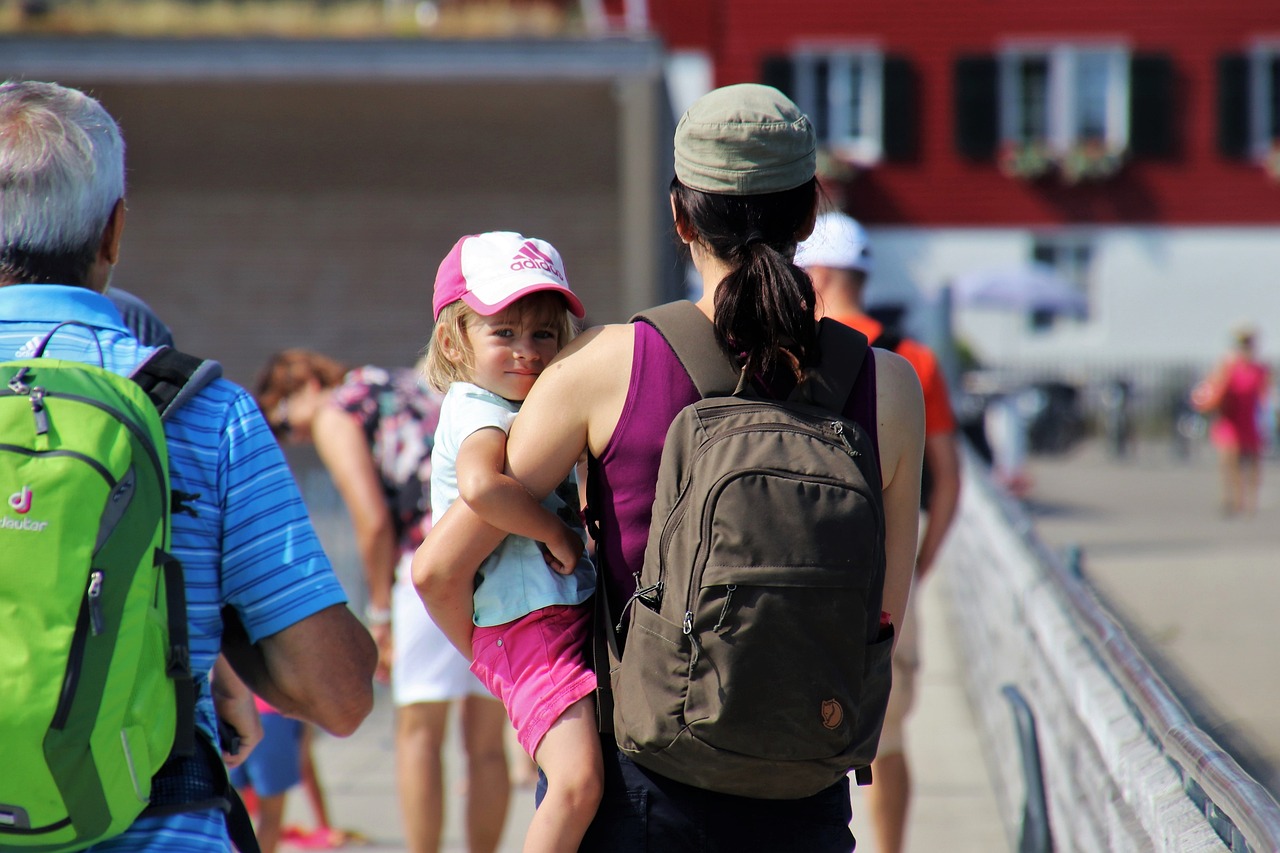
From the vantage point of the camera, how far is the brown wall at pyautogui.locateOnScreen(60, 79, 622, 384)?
1459 centimetres

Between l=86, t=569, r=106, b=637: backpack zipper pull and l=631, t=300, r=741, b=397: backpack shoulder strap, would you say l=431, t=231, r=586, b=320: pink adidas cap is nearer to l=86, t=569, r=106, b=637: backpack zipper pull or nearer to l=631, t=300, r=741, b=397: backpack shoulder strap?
l=631, t=300, r=741, b=397: backpack shoulder strap

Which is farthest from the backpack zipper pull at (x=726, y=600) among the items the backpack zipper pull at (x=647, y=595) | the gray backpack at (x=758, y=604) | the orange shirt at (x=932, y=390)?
the orange shirt at (x=932, y=390)

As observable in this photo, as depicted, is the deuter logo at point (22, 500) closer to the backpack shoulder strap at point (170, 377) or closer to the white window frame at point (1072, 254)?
the backpack shoulder strap at point (170, 377)

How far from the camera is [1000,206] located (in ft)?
89.6

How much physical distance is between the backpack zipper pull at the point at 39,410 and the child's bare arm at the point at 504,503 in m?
0.67

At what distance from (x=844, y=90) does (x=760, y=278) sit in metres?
26.3

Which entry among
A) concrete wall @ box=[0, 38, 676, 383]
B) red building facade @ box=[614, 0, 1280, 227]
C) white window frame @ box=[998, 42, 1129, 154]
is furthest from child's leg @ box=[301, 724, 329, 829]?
white window frame @ box=[998, 42, 1129, 154]

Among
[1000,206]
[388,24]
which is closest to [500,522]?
[388,24]

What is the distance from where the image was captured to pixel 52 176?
1942 millimetres

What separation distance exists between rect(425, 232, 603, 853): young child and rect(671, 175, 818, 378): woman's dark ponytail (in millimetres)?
304

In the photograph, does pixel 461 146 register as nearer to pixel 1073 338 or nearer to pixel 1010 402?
pixel 1010 402

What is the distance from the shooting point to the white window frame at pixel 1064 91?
26.9m

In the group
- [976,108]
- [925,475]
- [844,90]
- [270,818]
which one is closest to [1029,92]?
[976,108]

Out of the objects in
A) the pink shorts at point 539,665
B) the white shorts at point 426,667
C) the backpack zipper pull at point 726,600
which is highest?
the backpack zipper pull at point 726,600
